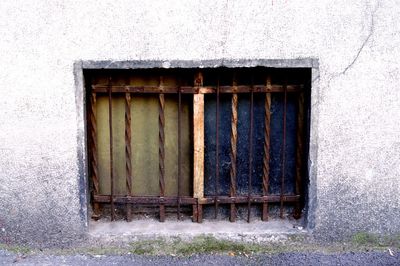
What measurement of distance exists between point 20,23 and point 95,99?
2.42 ft

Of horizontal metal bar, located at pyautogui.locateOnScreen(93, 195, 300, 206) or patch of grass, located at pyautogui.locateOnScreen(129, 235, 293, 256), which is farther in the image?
horizontal metal bar, located at pyautogui.locateOnScreen(93, 195, 300, 206)

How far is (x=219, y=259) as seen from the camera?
155 inches

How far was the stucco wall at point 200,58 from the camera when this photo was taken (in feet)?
12.5

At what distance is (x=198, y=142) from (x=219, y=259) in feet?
2.79

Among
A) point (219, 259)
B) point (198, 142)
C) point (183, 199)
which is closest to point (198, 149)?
point (198, 142)

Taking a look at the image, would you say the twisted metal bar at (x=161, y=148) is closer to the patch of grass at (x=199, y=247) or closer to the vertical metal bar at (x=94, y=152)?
the patch of grass at (x=199, y=247)

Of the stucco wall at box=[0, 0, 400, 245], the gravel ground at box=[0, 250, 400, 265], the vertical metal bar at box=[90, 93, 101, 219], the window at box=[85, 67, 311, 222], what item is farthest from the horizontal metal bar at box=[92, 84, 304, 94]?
the gravel ground at box=[0, 250, 400, 265]

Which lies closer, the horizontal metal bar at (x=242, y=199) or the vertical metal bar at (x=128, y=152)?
the vertical metal bar at (x=128, y=152)

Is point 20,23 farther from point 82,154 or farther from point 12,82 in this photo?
point 82,154

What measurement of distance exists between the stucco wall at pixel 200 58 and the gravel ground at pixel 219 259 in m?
0.16

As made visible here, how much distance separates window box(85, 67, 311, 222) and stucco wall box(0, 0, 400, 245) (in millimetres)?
225

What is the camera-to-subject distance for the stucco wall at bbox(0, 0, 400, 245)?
3.81 metres

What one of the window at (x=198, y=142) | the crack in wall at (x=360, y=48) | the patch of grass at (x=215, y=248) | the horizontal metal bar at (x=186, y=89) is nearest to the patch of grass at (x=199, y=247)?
the patch of grass at (x=215, y=248)

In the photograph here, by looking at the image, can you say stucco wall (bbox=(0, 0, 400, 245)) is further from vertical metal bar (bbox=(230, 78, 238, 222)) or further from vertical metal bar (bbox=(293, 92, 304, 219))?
vertical metal bar (bbox=(230, 78, 238, 222))
